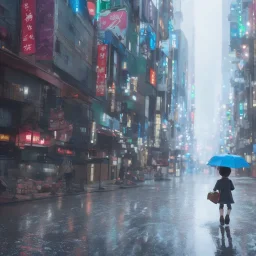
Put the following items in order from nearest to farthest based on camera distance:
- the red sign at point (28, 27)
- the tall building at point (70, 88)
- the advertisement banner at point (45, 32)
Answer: the red sign at point (28, 27) → the tall building at point (70, 88) → the advertisement banner at point (45, 32)

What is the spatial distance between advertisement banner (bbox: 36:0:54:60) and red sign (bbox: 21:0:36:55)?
304 cm

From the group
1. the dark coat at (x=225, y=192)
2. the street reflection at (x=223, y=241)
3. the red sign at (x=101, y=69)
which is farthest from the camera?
the red sign at (x=101, y=69)

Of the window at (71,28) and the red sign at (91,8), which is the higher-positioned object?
the red sign at (91,8)

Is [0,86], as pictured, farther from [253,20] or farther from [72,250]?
[253,20]

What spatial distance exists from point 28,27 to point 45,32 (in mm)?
3463

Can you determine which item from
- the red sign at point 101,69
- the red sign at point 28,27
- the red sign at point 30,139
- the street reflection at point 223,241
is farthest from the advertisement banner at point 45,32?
the street reflection at point 223,241

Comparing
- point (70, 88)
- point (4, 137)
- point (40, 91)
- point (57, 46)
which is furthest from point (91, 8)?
point (4, 137)

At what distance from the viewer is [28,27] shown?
26531 mm

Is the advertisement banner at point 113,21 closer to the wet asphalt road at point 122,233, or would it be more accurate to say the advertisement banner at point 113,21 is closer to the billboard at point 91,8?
the billboard at point 91,8

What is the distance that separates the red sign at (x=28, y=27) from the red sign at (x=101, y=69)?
14008 mm

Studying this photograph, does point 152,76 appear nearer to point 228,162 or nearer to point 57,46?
point 57,46

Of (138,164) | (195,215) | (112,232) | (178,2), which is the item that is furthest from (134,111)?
(178,2)

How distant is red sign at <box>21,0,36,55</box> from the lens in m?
26.5

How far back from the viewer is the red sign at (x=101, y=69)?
40312 mm
